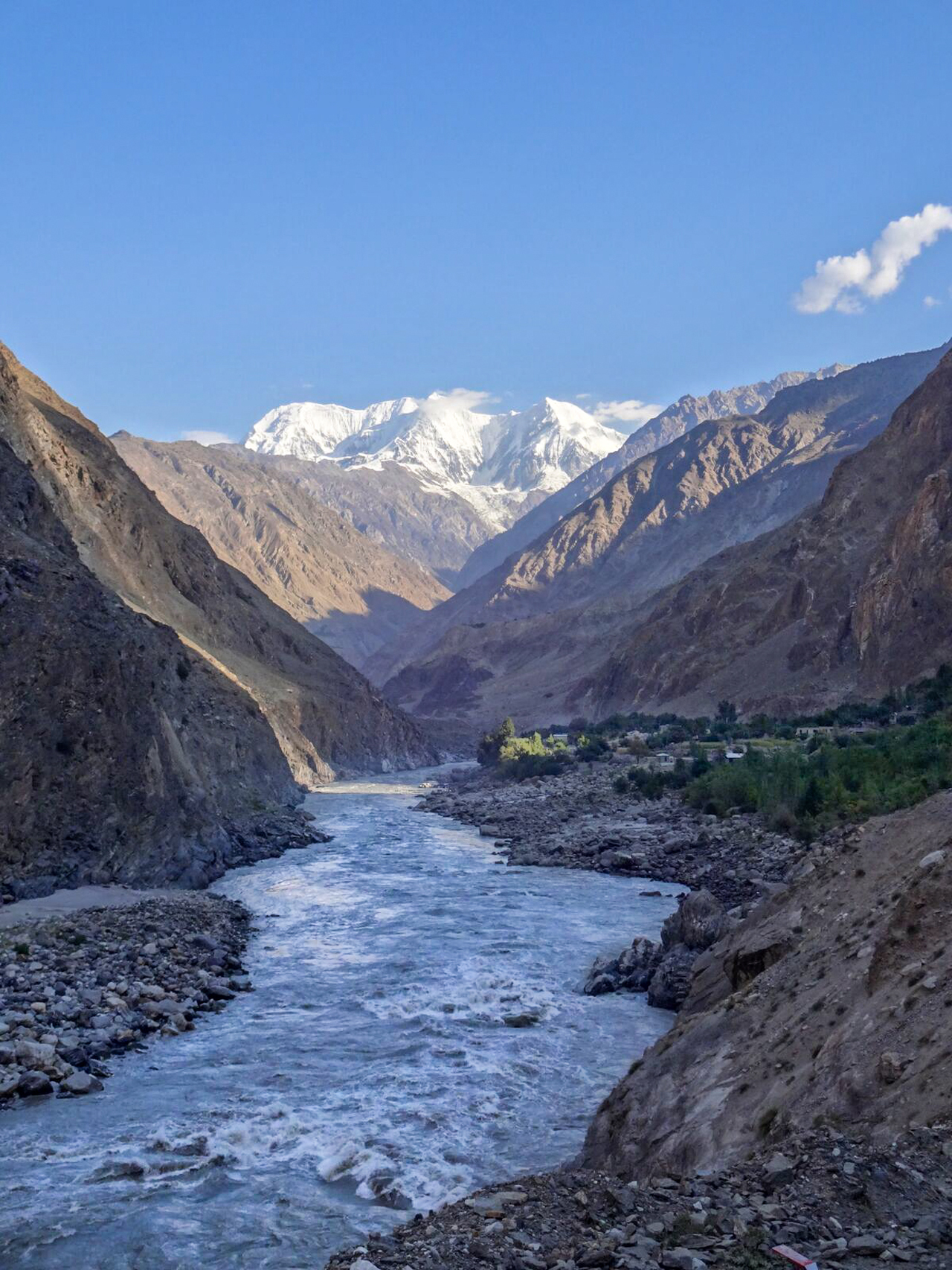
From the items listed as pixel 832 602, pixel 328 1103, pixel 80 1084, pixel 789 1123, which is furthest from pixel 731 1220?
pixel 832 602

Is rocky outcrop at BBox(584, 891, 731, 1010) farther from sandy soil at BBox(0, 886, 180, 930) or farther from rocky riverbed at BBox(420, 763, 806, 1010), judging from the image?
sandy soil at BBox(0, 886, 180, 930)

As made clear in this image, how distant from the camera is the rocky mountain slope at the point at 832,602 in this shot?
228 ft

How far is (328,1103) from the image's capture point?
1414cm

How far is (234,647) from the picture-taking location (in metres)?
83.1

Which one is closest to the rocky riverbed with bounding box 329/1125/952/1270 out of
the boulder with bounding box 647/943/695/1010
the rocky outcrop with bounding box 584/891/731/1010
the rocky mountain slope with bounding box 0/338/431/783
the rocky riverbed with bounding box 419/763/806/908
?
the boulder with bounding box 647/943/695/1010

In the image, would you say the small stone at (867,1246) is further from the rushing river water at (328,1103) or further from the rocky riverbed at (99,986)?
the rocky riverbed at (99,986)

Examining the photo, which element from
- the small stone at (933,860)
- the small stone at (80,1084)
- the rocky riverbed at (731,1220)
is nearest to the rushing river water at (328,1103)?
the small stone at (80,1084)

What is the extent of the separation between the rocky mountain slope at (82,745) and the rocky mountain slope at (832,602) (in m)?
48.2

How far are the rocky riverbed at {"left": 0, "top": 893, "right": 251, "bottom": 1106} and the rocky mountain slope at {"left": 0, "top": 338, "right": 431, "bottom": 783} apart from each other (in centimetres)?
3632

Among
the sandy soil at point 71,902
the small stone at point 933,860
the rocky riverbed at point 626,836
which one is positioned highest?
the small stone at point 933,860

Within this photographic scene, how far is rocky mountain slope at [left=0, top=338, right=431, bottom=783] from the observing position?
211 feet

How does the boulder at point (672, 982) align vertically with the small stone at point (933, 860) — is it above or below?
below

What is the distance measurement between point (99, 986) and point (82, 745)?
12637 millimetres

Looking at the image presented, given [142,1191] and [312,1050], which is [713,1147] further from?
[312,1050]
